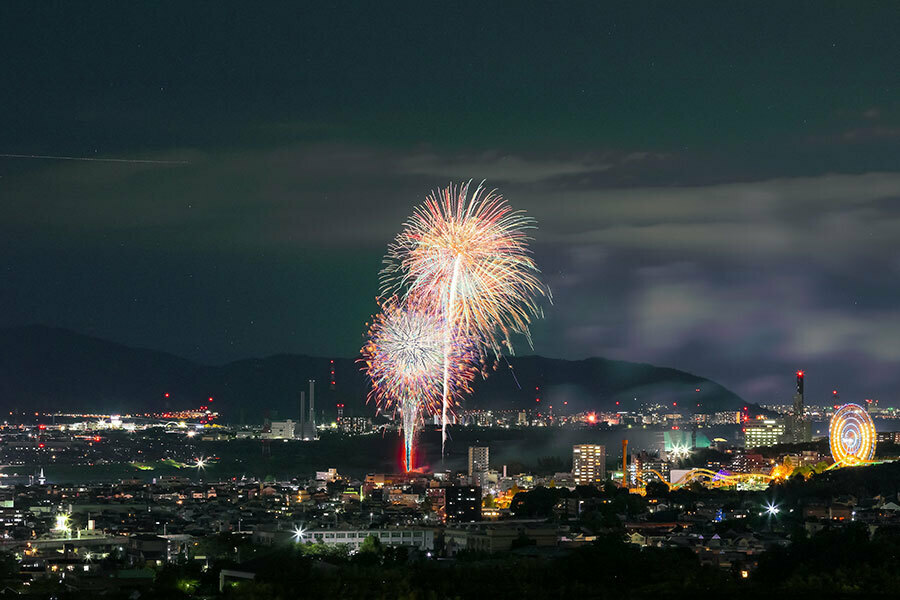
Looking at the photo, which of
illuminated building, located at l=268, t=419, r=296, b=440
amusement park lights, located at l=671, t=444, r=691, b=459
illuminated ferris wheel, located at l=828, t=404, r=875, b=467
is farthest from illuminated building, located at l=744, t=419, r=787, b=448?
illuminated ferris wheel, located at l=828, t=404, r=875, b=467

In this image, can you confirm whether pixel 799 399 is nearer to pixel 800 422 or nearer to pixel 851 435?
pixel 800 422

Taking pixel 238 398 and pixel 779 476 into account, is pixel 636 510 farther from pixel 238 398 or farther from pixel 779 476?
pixel 238 398

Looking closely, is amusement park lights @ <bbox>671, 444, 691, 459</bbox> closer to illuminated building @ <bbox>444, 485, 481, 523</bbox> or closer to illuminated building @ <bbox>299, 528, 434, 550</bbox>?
illuminated building @ <bbox>444, 485, 481, 523</bbox>

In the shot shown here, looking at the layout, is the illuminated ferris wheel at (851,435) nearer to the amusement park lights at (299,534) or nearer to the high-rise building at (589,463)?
the high-rise building at (589,463)

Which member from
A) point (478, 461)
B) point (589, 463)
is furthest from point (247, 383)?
point (589, 463)

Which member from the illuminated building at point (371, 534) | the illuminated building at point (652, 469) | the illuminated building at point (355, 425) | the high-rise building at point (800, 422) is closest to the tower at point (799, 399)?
the high-rise building at point (800, 422)

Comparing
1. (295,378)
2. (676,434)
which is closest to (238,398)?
(295,378)

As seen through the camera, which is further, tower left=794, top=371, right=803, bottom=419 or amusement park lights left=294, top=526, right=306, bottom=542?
tower left=794, top=371, right=803, bottom=419
